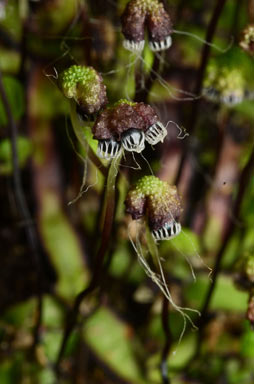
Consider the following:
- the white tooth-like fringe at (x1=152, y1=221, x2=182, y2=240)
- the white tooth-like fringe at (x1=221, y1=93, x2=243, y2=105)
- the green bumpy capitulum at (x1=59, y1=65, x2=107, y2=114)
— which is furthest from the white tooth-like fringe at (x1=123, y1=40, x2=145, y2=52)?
the white tooth-like fringe at (x1=221, y1=93, x2=243, y2=105)

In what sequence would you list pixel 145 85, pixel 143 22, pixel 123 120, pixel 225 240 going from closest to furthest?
pixel 123 120 → pixel 143 22 → pixel 145 85 → pixel 225 240

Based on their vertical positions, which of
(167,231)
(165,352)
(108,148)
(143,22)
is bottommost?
(165,352)

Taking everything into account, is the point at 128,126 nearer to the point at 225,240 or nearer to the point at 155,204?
the point at 155,204

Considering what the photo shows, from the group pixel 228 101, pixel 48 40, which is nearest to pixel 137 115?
pixel 228 101

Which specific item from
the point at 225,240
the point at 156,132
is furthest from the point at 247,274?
the point at 156,132

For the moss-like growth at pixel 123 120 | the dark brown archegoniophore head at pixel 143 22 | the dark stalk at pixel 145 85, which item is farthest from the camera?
the dark stalk at pixel 145 85

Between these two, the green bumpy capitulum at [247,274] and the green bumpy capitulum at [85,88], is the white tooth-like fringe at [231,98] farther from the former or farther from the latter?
the green bumpy capitulum at [85,88]

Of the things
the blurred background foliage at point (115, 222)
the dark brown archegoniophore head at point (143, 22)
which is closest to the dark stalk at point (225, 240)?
the blurred background foliage at point (115, 222)
